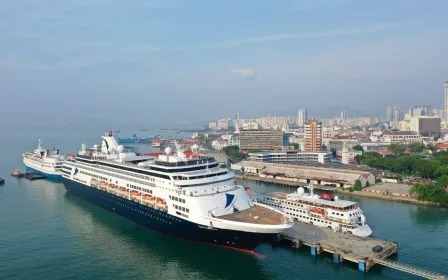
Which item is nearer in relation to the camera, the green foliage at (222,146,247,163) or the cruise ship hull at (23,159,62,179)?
the cruise ship hull at (23,159,62,179)

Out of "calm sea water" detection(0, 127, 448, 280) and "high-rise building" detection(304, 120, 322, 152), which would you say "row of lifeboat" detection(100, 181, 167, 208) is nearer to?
"calm sea water" detection(0, 127, 448, 280)

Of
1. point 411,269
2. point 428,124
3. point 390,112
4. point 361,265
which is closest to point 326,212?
point 361,265

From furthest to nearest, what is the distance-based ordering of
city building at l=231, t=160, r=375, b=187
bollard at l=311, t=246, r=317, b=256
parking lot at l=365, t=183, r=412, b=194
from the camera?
1. city building at l=231, t=160, r=375, b=187
2. parking lot at l=365, t=183, r=412, b=194
3. bollard at l=311, t=246, r=317, b=256

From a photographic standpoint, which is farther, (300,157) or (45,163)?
(300,157)

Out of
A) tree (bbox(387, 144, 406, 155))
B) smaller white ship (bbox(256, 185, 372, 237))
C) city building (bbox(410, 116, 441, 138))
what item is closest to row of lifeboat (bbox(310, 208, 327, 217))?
smaller white ship (bbox(256, 185, 372, 237))

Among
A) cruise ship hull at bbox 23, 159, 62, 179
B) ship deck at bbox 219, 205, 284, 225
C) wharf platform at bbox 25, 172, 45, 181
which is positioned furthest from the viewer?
cruise ship hull at bbox 23, 159, 62, 179

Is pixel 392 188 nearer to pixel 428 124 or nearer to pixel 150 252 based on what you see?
pixel 150 252

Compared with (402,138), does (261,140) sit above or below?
above
